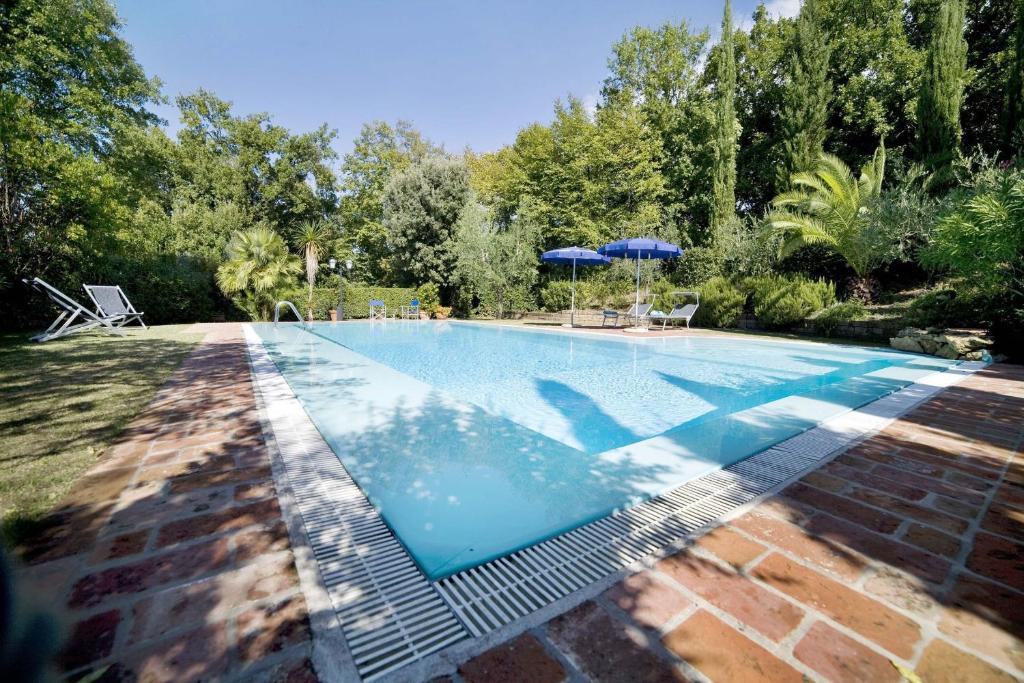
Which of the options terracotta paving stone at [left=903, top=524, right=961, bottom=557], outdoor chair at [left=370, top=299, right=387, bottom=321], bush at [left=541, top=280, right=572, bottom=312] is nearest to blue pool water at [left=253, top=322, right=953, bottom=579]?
terracotta paving stone at [left=903, top=524, right=961, bottom=557]

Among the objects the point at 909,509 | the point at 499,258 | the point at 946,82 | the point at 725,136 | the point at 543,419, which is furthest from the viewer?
the point at 725,136

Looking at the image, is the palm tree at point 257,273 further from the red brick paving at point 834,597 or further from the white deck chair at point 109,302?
the red brick paving at point 834,597

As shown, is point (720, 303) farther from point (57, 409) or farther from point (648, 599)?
point (57, 409)

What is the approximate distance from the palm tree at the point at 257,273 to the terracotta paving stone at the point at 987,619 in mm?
20217

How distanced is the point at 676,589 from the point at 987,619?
1138 millimetres

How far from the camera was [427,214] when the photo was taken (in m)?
21.1

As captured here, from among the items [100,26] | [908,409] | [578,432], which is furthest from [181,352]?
[100,26]

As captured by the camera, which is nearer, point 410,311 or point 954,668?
point 954,668

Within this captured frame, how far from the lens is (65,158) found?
9.71 meters

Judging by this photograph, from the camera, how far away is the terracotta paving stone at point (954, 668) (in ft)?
4.33

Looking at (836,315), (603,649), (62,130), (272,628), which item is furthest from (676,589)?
(62,130)

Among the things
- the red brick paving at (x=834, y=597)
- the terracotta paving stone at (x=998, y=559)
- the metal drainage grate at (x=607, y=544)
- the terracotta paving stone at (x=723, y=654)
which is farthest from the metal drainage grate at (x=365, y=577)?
the terracotta paving stone at (x=998, y=559)

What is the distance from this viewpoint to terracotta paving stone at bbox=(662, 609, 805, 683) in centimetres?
132

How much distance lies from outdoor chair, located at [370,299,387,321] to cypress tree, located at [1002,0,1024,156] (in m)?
22.7
